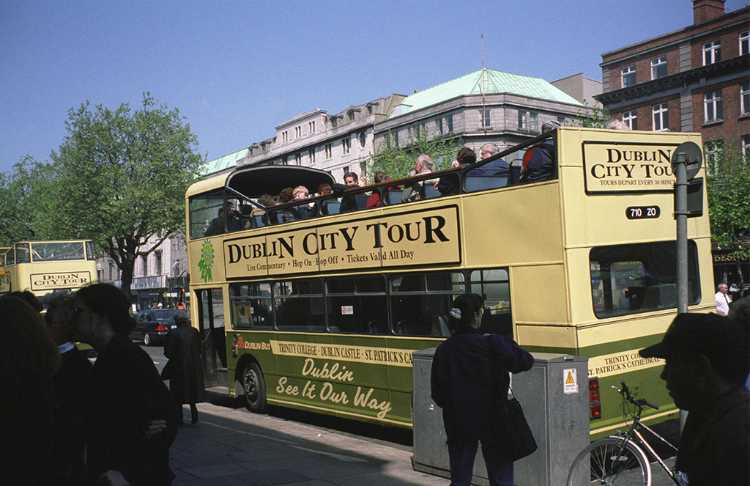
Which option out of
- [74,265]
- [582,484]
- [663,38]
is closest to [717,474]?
[582,484]

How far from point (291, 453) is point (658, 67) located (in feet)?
139

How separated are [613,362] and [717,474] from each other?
586 cm

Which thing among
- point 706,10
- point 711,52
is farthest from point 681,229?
point 706,10

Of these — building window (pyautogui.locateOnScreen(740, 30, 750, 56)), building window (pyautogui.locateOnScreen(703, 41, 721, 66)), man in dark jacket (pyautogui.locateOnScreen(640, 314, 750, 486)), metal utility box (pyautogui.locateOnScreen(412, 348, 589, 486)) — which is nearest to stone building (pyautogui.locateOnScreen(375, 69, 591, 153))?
building window (pyautogui.locateOnScreen(703, 41, 721, 66))

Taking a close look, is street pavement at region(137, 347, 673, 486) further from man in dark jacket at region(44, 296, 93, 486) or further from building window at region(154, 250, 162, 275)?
building window at region(154, 250, 162, 275)

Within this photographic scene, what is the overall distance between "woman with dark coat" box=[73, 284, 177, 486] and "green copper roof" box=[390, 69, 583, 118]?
5958 cm

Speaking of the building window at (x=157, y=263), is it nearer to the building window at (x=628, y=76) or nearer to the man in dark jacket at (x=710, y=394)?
the building window at (x=628, y=76)

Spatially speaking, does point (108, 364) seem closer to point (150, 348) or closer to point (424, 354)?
point (424, 354)

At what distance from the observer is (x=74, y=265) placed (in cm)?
2731

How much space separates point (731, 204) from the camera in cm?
3359

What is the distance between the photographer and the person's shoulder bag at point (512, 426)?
17.7ft

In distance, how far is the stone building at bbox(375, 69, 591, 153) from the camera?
59438 millimetres

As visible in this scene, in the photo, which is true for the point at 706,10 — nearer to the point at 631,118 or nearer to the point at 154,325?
the point at 631,118

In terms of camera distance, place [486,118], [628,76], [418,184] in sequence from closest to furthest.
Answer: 1. [418,184]
2. [628,76]
3. [486,118]
